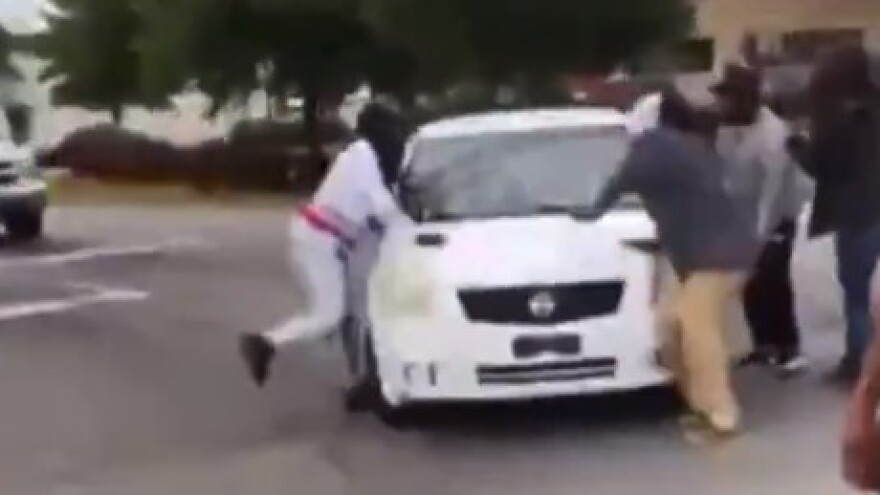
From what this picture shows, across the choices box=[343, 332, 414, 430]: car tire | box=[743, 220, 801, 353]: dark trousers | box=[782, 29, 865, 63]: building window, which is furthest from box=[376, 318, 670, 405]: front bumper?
box=[782, 29, 865, 63]: building window

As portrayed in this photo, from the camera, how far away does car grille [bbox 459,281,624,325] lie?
11.4 m

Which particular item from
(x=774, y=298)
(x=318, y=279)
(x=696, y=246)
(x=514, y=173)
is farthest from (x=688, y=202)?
(x=318, y=279)

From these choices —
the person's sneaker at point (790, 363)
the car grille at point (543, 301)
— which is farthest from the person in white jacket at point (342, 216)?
the person's sneaker at point (790, 363)

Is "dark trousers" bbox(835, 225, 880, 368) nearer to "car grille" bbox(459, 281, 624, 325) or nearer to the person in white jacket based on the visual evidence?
"car grille" bbox(459, 281, 624, 325)

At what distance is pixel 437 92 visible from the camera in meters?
41.2

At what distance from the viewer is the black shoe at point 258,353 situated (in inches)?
516

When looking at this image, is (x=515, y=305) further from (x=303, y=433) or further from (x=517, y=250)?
(x=303, y=433)

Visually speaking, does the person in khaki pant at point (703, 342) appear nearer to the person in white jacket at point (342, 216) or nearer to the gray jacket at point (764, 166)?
the gray jacket at point (764, 166)

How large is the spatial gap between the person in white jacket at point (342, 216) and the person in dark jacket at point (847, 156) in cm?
229

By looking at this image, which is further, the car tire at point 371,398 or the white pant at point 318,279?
the white pant at point 318,279

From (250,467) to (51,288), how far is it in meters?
12.1

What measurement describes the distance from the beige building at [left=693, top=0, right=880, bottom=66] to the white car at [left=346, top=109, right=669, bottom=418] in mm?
43794

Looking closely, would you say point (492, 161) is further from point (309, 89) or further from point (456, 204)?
point (309, 89)

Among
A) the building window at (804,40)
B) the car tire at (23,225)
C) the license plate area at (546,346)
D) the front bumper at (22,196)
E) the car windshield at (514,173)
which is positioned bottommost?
the building window at (804,40)
